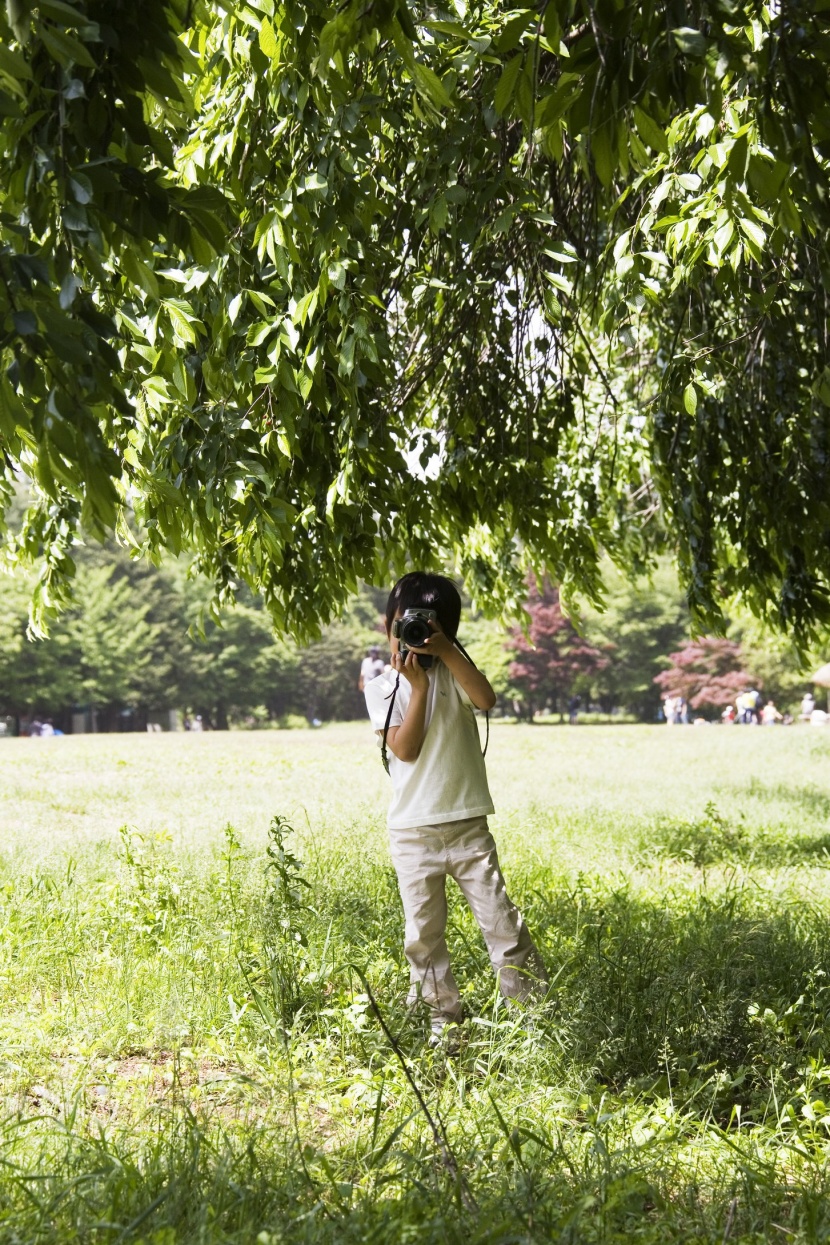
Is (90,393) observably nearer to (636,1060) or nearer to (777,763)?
(636,1060)

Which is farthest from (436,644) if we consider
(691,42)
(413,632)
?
(691,42)

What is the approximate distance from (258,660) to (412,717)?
50.5 metres

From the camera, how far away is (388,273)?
4.57m

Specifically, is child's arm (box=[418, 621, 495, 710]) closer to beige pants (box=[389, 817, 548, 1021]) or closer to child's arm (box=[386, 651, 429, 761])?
child's arm (box=[386, 651, 429, 761])

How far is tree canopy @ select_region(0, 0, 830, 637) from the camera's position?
6.68 ft

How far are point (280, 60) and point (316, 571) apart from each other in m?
1.88

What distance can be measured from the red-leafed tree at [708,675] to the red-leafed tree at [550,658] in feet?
10.4

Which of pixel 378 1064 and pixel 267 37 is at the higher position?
pixel 267 37

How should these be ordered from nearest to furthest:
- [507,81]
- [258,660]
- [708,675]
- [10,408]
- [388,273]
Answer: [10,408] → [507,81] → [388,273] → [708,675] → [258,660]

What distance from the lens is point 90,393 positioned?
1872mm

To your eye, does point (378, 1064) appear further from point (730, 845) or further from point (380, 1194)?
point (730, 845)

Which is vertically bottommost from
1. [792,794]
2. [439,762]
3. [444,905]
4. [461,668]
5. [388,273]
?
[792,794]

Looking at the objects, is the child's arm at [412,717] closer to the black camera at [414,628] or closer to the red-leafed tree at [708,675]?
the black camera at [414,628]

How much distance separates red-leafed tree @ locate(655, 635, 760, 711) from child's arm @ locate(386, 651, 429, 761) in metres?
45.3
